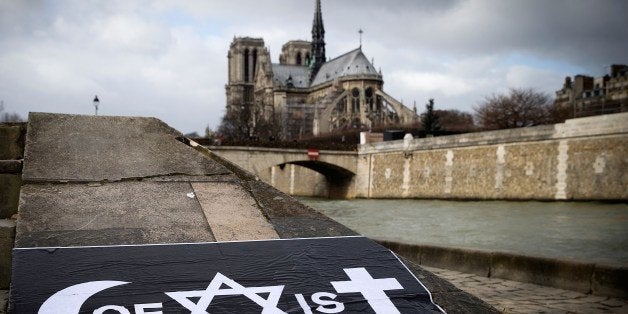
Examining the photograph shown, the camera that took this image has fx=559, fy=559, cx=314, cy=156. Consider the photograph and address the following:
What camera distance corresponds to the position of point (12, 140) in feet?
15.9

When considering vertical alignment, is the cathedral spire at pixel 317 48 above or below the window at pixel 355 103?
above

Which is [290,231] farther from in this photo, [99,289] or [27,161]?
[27,161]

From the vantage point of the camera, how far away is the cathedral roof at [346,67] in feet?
274

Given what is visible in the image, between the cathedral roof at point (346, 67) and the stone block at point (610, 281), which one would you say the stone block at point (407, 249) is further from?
the cathedral roof at point (346, 67)

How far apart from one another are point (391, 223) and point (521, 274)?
43.6 ft

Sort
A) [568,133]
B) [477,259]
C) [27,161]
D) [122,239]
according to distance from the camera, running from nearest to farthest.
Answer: [122,239]
[27,161]
[477,259]
[568,133]

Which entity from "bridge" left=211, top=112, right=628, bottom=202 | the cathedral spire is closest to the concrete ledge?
"bridge" left=211, top=112, right=628, bottom=202

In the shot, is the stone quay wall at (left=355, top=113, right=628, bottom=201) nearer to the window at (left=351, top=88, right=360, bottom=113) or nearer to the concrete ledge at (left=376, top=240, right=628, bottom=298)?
the concrete ledge at (left=376, top=240, right=628, bottom=298)

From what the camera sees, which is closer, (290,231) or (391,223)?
(290,231)

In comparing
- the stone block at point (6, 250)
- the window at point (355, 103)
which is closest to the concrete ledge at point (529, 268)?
the stone block at point (6, 250)

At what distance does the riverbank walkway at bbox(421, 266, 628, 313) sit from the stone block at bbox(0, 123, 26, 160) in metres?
4.26

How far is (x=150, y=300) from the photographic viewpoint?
2840 mm

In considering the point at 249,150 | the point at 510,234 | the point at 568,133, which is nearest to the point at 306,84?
the point at 249,150

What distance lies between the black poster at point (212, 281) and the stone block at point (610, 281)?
9.19 feet
